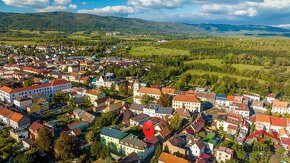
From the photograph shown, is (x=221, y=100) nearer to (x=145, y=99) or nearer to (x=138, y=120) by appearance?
(x=145, y=99)

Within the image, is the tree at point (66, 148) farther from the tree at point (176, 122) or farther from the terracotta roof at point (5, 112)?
the tree at point (176, 122)

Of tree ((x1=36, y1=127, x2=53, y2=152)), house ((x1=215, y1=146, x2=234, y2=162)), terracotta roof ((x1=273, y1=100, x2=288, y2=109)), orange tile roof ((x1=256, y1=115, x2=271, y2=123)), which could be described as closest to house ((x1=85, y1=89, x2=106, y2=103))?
tree ((x1=36, y1=127, x2=53, y2=152))

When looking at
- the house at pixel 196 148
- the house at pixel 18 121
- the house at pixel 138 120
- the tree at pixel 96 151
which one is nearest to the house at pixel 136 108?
the house at pixel 138 120

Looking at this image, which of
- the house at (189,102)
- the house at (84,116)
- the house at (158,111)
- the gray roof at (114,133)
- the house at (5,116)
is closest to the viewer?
the gray roof at (114,133)

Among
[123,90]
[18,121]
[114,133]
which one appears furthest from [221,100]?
[18,121]

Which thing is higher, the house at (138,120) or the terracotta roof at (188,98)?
the terracotta roof at (188,98)

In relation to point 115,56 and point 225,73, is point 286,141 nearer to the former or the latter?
point 225,73
